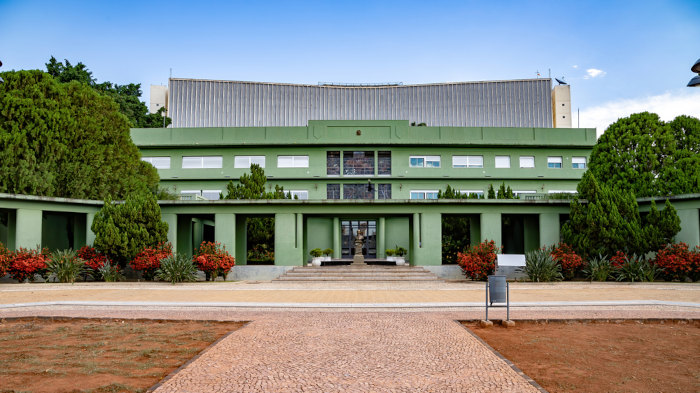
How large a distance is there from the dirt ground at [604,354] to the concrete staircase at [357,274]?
12.0 metres

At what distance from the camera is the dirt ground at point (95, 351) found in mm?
6230

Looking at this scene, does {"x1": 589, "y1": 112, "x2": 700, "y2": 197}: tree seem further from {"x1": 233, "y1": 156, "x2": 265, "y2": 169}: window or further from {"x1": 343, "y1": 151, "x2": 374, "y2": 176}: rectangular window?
{"x1": 233, "y1": 156, "x2": 265, "y2": 169}: window

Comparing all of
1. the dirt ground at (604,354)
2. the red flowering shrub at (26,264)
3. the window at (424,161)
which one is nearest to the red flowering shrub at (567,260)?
the dirt ground at (604,354)

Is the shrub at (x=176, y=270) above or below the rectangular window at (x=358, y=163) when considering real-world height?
below

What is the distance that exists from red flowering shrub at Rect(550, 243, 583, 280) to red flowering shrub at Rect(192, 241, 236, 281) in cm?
1394

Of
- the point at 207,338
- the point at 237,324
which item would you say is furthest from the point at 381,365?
the point at 237,324

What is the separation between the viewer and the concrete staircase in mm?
22516

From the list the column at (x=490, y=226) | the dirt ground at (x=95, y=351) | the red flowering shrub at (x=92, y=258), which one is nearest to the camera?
the dirt ground at (x=95, y=351)

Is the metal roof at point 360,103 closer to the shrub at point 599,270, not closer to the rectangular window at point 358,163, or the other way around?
the rectangular window at point 358,163

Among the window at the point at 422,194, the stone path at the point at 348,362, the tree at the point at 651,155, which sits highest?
the tree at the point at 651,155

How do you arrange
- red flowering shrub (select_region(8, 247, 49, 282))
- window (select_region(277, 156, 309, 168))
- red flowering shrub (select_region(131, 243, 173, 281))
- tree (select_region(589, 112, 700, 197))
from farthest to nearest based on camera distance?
window (select_region(277, 156, 309, 168))
tree (select_region(589, 112, 700, 197))
red flowering shrub (select_region(131, 243, 173, 281))
red flowering shrub (select_region(8, 247, 49, 282))

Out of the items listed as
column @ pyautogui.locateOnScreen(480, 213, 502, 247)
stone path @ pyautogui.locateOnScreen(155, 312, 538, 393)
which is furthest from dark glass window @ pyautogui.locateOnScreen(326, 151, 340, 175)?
stone path @ pyautogui.locateOnScreen(155, 312, 538, 393)

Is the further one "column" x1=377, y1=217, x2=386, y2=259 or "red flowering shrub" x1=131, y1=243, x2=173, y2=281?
"column" x1=377, y1=217, x2=386, y2=259

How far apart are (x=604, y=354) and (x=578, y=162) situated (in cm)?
3594
